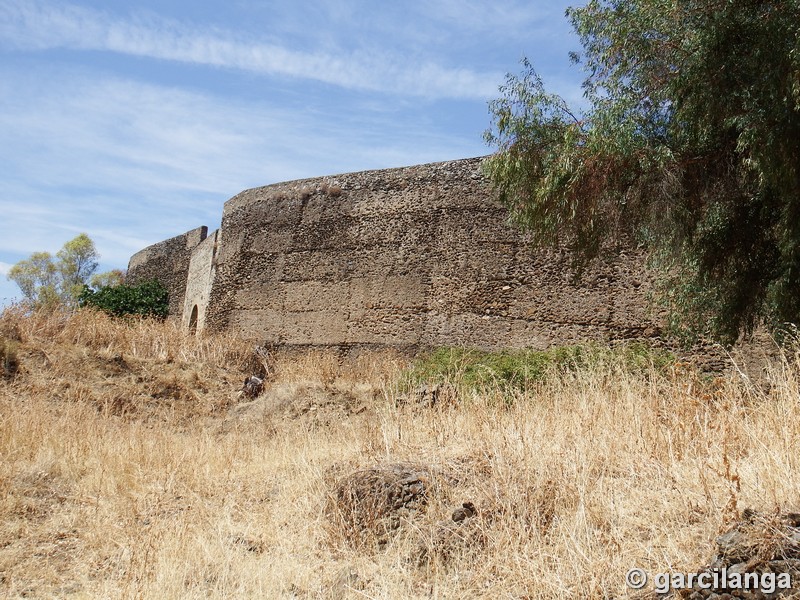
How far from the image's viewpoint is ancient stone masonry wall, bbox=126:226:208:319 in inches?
938

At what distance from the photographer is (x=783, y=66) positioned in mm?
6879

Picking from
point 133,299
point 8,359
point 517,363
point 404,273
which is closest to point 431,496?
point 517,363

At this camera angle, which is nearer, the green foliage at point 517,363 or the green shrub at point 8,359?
the green foliage at point 517,363

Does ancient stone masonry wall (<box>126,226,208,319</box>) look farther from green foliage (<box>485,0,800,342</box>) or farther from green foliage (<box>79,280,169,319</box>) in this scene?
green foliage (<box>485,0,800,342</box>)

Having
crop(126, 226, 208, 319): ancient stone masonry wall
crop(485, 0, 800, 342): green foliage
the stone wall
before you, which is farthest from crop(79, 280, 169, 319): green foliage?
crop(485, 0, 800, 342): green foliage

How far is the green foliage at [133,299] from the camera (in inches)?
929

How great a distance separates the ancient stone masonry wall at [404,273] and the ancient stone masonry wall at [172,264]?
3.97 meters

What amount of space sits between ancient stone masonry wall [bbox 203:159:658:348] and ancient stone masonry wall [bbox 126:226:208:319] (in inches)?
156

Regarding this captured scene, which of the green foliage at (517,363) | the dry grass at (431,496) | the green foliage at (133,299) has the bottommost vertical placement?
the dry grass at (431,496)

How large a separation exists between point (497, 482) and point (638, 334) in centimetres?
941

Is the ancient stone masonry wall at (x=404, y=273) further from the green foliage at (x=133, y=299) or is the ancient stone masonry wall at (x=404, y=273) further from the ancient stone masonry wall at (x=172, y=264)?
the green foliage at (x=133, y=299)

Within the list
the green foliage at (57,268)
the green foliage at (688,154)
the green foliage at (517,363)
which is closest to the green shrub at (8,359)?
the green foliage at (517,363)

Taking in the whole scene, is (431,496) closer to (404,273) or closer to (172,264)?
(404,273)

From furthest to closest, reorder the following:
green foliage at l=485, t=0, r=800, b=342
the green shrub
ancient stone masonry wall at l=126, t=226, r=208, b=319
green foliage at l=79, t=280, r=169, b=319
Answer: ancient stone masonry wall at l=126, t=226, r=208, b=319
green foliage at l=79, t=280, r=169, b=319
the green shrub
green foliage at l=485, t=0, r=800, b=342
